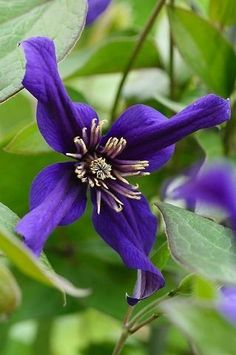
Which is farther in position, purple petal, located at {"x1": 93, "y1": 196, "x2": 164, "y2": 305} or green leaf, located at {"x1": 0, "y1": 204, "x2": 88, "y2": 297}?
purple petal, located at {"x1": 93, "y1": 196, "x2": 164, "y2": 305}

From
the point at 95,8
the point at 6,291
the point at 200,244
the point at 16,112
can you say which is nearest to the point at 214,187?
the point at 200,244

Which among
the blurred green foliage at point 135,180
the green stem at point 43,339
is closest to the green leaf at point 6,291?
the blurred green foliage at point 135,180

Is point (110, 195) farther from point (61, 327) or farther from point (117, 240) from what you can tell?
point (61, 327)

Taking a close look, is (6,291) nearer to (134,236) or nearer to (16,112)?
(134,236)

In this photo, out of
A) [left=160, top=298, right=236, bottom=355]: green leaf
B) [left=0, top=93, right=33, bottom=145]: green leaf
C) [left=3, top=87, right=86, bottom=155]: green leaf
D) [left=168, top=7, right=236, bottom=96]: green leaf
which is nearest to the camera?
[left=160, top=298, right=236, bottom=355]: green leaf

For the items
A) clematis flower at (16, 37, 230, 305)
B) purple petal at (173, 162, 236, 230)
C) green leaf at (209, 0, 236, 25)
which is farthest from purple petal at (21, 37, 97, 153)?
green leaf at (209, 0, 236, 25)

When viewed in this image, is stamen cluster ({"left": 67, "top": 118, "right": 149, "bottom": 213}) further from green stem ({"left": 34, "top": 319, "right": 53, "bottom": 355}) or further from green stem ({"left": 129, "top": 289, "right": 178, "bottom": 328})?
green stem ({"left": 34, "top": 319, "right": 53, "bottom": 355})

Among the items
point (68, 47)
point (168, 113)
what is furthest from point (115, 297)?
point (68, 47)
